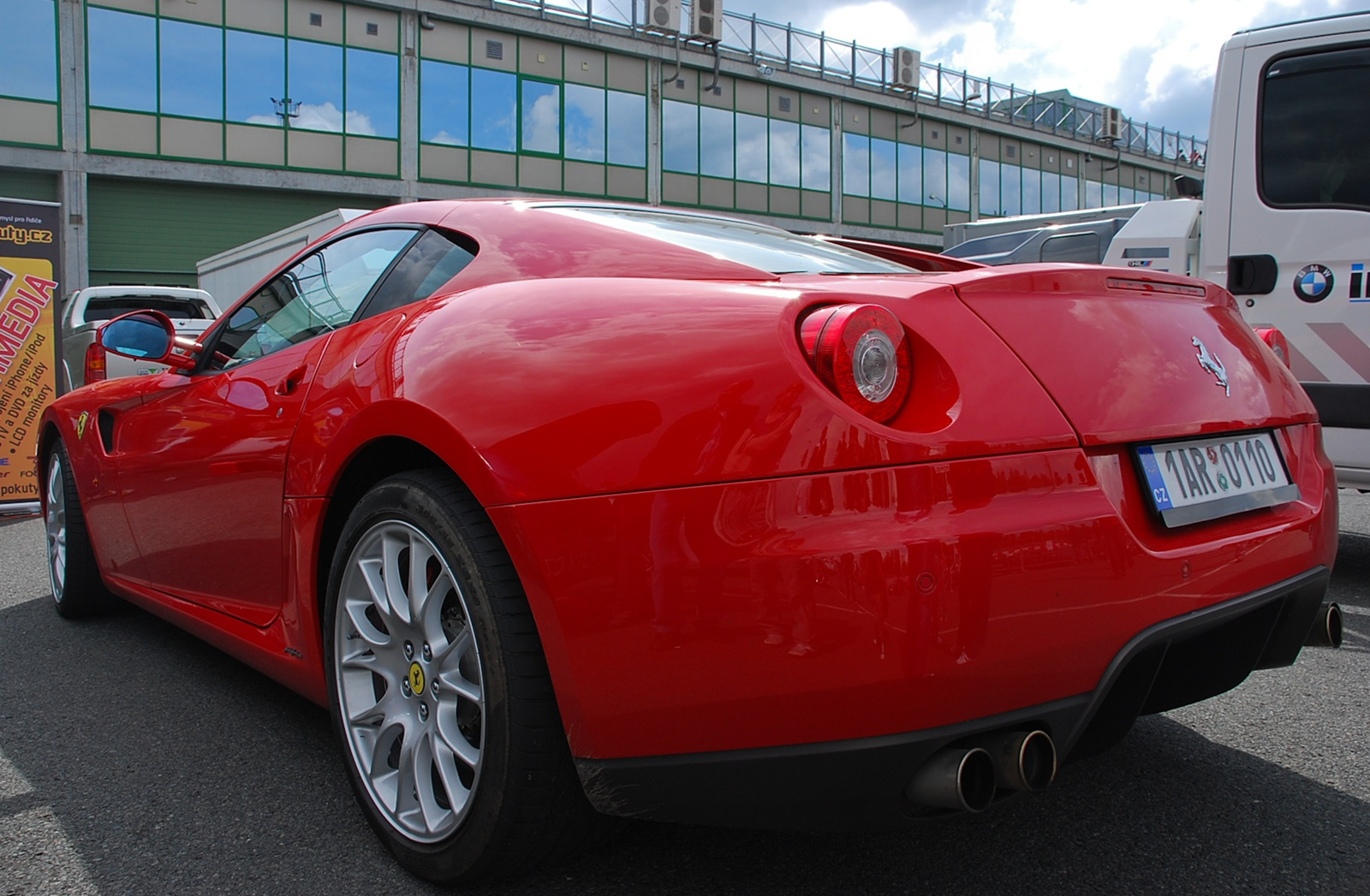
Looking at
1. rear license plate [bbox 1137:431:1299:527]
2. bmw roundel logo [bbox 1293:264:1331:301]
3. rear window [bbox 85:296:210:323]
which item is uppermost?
rear window [bbox 85:296:210:323]

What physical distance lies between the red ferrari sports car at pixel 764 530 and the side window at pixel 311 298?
236mm

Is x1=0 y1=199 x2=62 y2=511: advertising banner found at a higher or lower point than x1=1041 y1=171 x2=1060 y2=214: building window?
lower

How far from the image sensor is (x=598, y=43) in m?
26.4

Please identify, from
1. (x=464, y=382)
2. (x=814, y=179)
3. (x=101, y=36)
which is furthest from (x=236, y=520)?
(x=814, y=179)

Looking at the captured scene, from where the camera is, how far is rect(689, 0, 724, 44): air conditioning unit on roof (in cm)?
2745

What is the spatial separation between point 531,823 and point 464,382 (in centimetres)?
75

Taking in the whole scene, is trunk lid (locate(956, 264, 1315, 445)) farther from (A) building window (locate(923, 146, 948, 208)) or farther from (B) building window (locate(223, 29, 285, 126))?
(A) building window (locate(923, 146, 948, 208))

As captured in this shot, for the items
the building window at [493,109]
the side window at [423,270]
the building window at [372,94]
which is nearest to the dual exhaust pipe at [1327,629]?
the side window at [423,270]

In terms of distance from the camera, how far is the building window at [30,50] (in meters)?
20.0

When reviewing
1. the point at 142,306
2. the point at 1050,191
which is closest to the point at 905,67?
the point at 1050,191

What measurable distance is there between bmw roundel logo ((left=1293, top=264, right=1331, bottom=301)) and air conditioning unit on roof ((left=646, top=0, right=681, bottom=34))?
2463 centimetres

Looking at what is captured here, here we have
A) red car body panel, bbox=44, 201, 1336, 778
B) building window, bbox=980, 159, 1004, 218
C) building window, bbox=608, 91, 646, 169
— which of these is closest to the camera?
red car body panel, bbox=44, 201, 1336, 778

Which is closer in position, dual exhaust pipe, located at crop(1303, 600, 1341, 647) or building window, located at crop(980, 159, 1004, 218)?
dual exhaust pipe, located at crop(1303, 600, 1341, 647)

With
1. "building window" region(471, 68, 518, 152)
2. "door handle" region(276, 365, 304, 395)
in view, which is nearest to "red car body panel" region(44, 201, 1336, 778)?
"door handle" region(276, 365, 304, 395)
